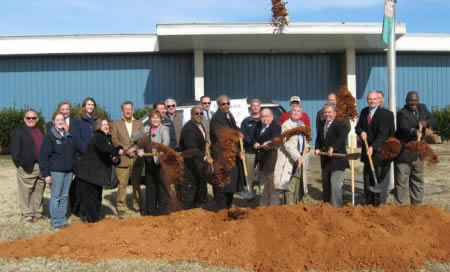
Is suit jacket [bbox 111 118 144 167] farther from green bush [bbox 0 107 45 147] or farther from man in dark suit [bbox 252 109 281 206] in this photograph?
green bush [bbox 0 107 45 147]

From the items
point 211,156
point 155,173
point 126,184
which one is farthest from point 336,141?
point 126,184

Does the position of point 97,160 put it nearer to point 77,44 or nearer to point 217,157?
point 217,157

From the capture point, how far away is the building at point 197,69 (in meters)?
17.2

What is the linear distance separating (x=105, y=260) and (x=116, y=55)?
13.6 metres

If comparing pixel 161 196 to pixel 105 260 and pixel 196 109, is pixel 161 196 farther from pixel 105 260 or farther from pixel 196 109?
pixel 105 260

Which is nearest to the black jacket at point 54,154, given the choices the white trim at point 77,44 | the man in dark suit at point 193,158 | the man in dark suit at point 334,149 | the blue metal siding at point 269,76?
the man in dark suit at point 193,158

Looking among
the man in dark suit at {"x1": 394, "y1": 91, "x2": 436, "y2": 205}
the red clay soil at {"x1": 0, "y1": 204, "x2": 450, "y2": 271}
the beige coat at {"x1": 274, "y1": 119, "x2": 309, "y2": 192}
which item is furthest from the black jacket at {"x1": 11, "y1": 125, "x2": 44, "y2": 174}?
the man in dark suit at {"x1": 394, "y1": 91, "x2": 436, "y2": 205}

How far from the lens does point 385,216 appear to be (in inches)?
215

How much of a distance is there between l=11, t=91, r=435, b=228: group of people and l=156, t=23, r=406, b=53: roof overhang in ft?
25.8

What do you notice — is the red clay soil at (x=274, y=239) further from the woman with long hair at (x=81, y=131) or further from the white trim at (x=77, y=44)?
the white trim at (x=77, y=44)

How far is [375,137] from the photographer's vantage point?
6.77 meters

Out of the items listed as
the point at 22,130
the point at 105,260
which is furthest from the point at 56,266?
the point at 22,130

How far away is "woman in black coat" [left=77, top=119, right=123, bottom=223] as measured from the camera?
656 cm

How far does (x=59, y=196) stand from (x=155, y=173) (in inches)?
55.4
